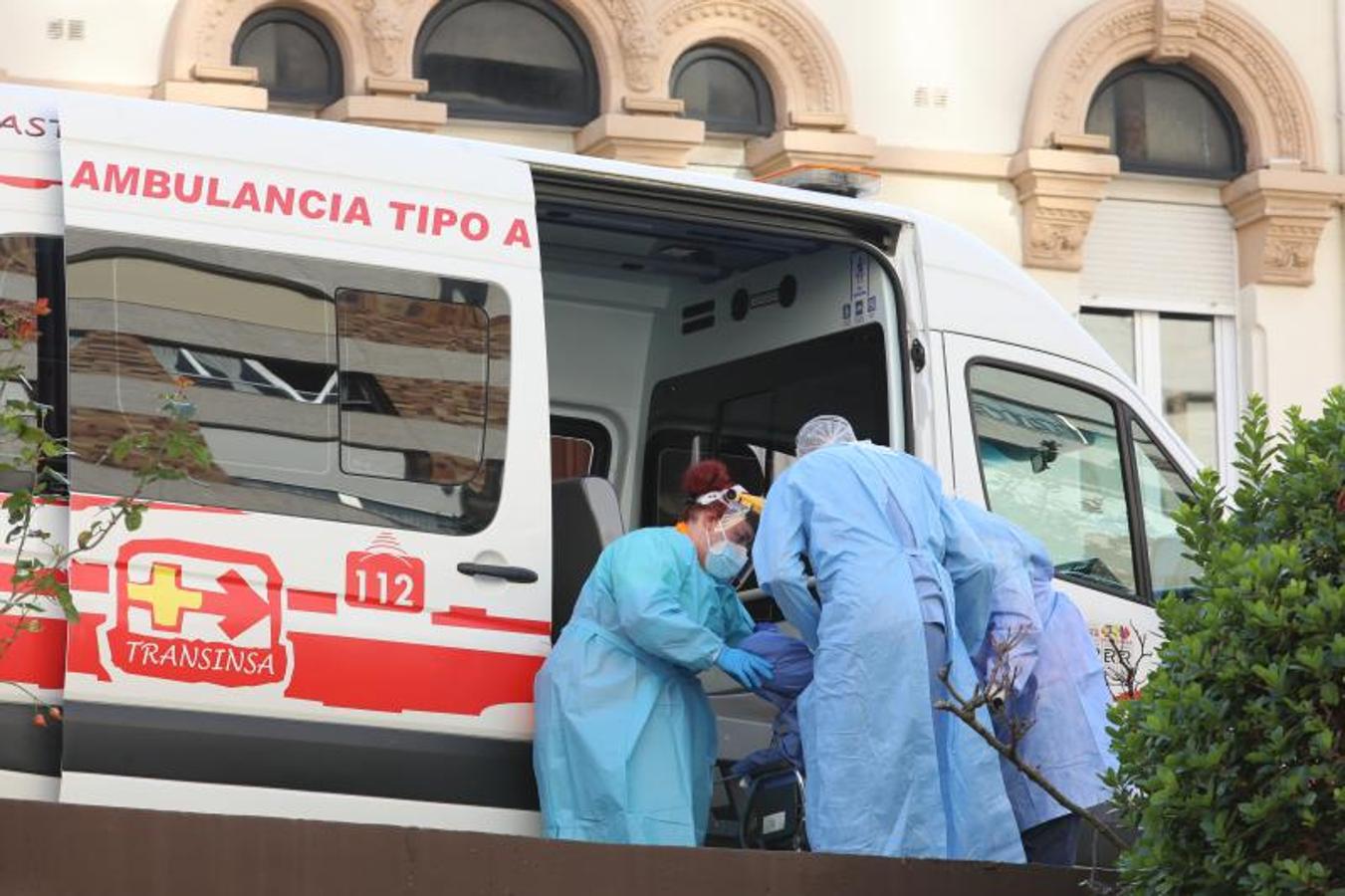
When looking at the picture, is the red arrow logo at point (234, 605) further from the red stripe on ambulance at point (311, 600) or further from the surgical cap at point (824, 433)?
the surgical cap at point (824, 433)

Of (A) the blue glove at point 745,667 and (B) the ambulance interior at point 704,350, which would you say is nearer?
(A) the blue glove at point 745,667

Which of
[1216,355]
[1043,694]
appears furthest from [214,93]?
[1043,694]

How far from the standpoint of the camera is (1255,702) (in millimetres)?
4273

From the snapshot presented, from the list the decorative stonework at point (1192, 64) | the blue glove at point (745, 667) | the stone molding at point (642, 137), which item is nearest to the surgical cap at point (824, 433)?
the blue glove at point (745, 667)

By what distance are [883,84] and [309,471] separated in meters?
10.1

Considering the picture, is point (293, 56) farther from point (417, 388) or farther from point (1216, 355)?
point (417, 388)

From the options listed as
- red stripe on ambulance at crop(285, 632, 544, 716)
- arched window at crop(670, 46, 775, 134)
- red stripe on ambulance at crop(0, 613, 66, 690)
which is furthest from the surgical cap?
arched window at crop(670, 46, 775, 134)

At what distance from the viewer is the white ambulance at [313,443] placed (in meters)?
6.31

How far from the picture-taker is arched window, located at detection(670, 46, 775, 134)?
1611cm

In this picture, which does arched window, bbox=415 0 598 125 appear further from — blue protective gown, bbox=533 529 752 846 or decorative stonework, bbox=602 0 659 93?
blue protective gown, bbox=533 529 752 846

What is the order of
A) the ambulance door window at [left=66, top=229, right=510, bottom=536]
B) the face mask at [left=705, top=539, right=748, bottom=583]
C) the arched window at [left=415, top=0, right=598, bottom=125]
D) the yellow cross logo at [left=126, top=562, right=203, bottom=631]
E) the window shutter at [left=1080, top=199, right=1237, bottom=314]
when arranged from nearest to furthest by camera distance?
1. the yellow cross logo at [left=126, top=562, right=203, bottom=631]
2. the ambulance door window at [left=66, top=229, right=510, bottom=536]
3. the face mask at [left=705, top=539, right=748, bottom=583]
4. the arched window at [left=415, top=0, right=598, bottom=125]
5. the window shutter at [left=1080, top=199, right=1237, bottom=314]

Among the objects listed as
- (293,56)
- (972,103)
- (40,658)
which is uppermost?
(293,56)

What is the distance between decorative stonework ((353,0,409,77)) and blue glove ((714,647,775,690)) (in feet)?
28.5

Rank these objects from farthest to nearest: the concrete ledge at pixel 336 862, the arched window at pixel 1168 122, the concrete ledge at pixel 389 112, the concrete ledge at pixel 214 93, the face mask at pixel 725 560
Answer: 1. the arched window at pixel 1168 122
2. the concrete ledge at pixel 389 112
3. the concrete ledge at pixel 214 93
4. the face mask at pixel 725 560
5. the concrete ledge at pixel 336 862
